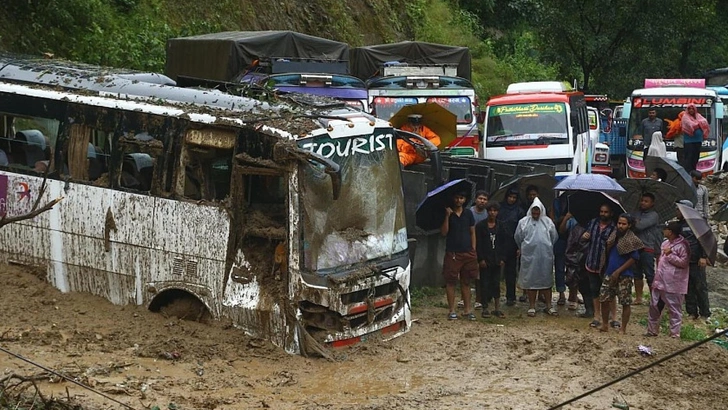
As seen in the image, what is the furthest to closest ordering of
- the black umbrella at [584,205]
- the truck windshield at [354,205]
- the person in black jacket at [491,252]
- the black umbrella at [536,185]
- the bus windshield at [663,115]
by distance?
the bus windshield at [663,115] < the black umbrella at [536,185] < the person in black jacket at [491,252] < the black umbrella at [584,205] < the truck windshield at [354,205]

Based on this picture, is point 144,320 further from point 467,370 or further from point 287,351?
point 467,370

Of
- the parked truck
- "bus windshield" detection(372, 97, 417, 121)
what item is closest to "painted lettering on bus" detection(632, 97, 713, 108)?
"bus windshield" detection(372, 97, 417, 121)

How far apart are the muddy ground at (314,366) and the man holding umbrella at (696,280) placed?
134 centimetres

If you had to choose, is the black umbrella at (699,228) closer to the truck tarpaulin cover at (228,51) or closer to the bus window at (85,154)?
the bus window at (85,154)

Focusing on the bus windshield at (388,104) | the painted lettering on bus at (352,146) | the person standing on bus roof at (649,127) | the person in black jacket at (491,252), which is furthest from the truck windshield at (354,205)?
the person standing on bus roof at (649,127)

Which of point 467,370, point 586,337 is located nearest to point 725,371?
point 586,337

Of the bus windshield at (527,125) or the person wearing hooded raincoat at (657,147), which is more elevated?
the bus windshield at (527,125)

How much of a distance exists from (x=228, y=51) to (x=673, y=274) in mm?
10736

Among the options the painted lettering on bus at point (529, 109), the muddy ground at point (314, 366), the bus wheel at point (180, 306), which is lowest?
the muddy ground at point (314, 366)

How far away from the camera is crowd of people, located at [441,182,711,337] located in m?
11.1

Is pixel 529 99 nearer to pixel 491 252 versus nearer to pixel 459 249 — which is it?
pixel 491 252

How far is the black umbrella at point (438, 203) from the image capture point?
11633 mm

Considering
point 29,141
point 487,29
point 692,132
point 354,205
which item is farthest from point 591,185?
point 487,29

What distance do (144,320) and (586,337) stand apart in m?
4.46
